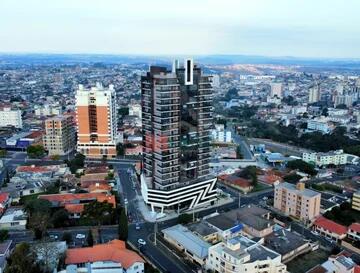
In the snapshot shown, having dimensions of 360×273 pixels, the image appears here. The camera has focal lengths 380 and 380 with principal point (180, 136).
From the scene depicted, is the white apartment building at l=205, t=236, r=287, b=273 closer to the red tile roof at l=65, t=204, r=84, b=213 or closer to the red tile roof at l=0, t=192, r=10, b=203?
the red tile roof at l=65, t=204, r=84, b=213

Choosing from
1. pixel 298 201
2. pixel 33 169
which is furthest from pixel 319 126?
pixel 33 169

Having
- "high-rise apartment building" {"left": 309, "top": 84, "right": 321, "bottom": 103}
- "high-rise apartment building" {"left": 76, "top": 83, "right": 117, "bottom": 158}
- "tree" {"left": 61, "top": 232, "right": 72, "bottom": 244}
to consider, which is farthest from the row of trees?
"tree" {"left": 61, "top": 232, "right": 72, "bottom": 244}

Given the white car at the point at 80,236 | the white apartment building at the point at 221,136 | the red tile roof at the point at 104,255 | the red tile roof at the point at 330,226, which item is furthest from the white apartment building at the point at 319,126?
the red tile roof at the point at 104,255

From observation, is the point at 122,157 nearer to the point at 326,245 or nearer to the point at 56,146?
the point at 56,146

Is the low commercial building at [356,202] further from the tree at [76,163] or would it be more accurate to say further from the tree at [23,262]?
the tree at [76,163]

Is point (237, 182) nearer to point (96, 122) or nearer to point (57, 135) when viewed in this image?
point (96, 122)

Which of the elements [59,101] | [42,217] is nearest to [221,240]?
[42,217]
